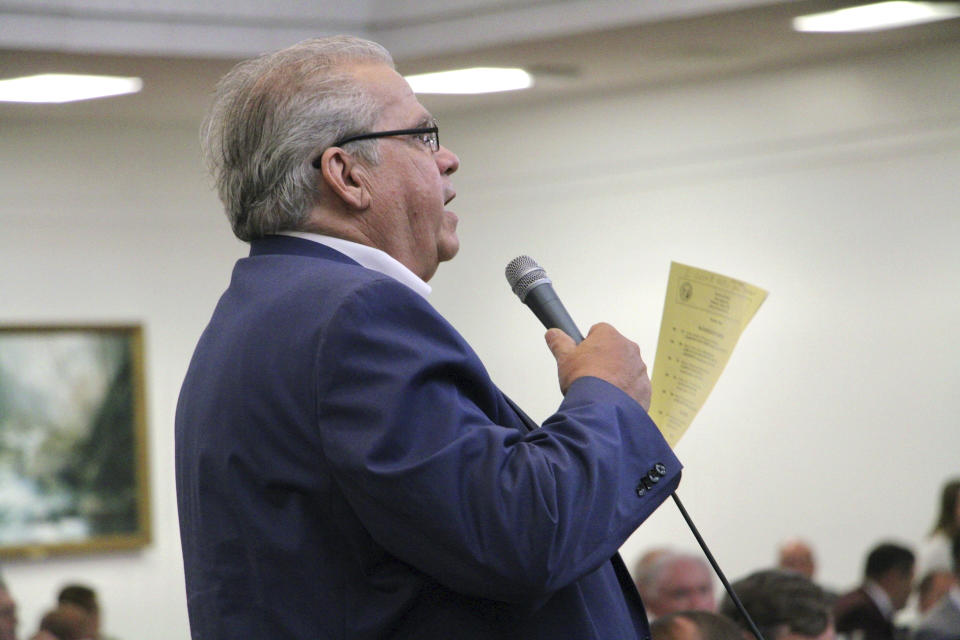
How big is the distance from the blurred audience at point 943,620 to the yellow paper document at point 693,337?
12.0 feet

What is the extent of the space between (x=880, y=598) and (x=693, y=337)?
4.07m

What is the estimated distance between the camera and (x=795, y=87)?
6.80 m

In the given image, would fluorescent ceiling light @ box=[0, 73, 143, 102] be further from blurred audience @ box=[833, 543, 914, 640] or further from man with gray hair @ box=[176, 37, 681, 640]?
man with gray hair @ box=[176, 37, 681, 640]

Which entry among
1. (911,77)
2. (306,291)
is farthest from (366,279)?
(911,77)

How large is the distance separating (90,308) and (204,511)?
19.1 ft

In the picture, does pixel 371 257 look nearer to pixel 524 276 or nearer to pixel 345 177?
pixel 345 177

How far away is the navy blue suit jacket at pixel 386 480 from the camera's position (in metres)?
1.37

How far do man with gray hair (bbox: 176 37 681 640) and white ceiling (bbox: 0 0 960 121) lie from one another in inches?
162

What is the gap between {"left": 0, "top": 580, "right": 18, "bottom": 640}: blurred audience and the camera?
5.02 meters

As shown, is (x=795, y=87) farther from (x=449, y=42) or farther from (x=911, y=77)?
(x=449, y=42)

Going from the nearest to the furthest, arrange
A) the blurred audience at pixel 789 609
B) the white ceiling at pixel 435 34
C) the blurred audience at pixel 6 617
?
1. the blurred audience at pixel 789 609
2. the blurred audience at pixel 6 617
3. the white ceiling at pixel 435 34

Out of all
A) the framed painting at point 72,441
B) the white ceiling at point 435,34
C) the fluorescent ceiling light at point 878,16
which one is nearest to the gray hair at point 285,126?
the white ceiling at point 435,34

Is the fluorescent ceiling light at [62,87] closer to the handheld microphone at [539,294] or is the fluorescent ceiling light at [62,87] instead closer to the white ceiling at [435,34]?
the white ceiling at [435,34]

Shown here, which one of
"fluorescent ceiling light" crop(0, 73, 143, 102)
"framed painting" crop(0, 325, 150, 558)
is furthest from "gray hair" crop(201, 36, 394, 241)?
"framed painting" crop(0, 325, 150, 558)
